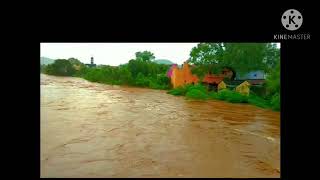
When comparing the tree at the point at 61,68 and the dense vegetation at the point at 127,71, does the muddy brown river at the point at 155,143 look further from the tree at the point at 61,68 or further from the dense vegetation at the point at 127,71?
the tree at the point at 61,68

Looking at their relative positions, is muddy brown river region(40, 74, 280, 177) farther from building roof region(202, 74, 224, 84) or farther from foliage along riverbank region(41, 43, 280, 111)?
building roof region(202, 74, 224, 84)

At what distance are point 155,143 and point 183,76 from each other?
11405mm

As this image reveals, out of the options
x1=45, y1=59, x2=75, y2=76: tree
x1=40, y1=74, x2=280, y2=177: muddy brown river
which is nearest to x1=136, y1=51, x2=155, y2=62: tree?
x1=45, y1=59, x2=75, y2=76: tree

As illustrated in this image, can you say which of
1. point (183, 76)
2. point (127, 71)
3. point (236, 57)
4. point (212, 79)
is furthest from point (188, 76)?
point (127, 71)
